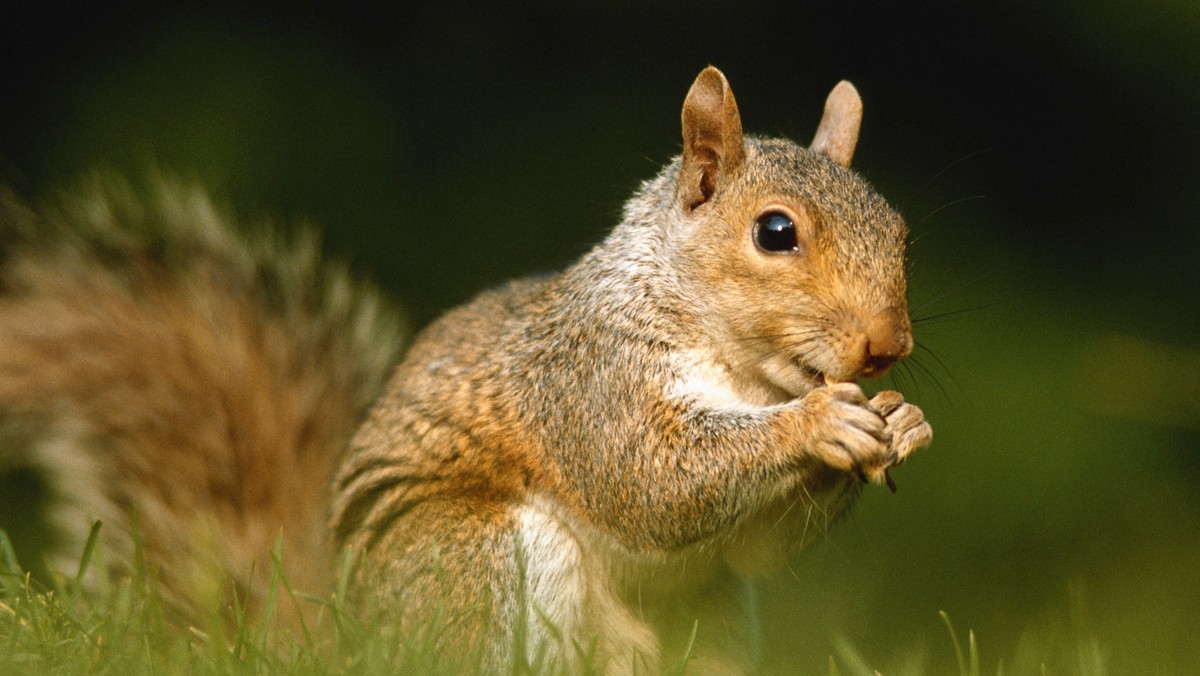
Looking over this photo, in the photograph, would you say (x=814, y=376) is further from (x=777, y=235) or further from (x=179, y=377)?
(x=179, y=377)

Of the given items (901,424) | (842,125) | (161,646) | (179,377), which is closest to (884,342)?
(901,424)

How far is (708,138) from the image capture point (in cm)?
167

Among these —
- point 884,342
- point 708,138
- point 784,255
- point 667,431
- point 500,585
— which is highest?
point 708,138

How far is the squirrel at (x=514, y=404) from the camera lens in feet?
5.08

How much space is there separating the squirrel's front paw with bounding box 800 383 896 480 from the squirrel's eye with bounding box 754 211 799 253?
190 millimetres

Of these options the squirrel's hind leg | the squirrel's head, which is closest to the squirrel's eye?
the squirrel's head

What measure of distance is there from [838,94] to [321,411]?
2.91 feet

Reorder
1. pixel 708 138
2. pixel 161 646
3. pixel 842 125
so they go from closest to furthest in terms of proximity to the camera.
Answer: pixel 161 646 → pixel 708 138 → pixel 842 125

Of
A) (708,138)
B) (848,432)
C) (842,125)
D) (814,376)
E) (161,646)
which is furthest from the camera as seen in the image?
(842,125)

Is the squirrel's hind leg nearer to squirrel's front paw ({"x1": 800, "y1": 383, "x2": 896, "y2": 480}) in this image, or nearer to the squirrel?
the squirrel

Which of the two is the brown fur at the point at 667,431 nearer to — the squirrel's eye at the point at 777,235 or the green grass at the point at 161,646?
the squirrel's eye at the point at 777,235

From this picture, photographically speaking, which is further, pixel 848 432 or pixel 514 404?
pixel 514 404

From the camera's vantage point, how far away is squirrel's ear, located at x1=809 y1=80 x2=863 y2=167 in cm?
183

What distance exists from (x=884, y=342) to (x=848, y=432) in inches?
4.4
